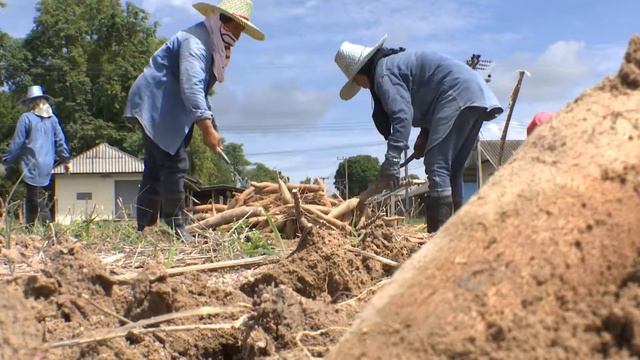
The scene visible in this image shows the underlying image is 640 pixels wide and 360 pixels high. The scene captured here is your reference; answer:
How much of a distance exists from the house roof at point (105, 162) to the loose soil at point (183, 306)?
30545 millimetres

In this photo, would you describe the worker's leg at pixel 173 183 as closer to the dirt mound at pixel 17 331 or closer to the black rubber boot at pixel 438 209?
the black rubber boot at pixel 438 209

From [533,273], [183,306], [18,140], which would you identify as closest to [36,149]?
[18,140]

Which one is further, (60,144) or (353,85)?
(60,144)

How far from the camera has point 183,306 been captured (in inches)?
80.7

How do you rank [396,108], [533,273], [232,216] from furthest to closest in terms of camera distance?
[232,216] → [396,108] → [533,273]

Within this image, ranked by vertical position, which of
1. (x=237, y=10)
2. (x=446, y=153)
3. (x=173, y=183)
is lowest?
(x=173, y=183)

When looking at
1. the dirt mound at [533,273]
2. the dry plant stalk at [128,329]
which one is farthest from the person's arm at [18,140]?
the dirt mound at [533,273]

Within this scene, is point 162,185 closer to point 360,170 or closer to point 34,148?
point 34,148

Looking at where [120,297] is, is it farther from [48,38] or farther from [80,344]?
[48,38]

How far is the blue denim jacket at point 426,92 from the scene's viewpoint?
165 inches

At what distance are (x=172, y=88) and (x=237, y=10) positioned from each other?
66 centimetres

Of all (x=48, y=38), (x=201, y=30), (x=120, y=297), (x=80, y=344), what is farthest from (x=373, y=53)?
(x=48, y=38)

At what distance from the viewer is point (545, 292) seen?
43.3 inches

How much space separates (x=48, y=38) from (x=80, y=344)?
36643 mm
